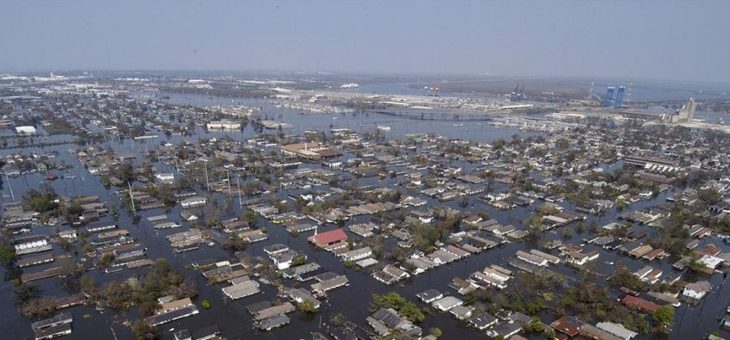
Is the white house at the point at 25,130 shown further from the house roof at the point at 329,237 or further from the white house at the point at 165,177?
the house roof at the point at 329,237

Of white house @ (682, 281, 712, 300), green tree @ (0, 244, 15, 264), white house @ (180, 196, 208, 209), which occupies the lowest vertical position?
white house @ (682, 281, 712, 300)

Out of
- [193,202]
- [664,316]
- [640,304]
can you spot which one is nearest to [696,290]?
[640,304]

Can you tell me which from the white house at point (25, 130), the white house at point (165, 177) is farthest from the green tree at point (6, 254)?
the white house at point (25, 130)

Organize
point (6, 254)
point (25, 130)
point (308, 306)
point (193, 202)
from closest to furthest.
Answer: point (308, 306) < point (6, 254) < point (193, 202) < point (25, 130)

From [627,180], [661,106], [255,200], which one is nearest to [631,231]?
[627,180]

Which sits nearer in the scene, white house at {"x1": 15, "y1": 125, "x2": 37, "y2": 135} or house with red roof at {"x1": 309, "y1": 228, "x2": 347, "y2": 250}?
house with red roof at {"x1": 309, "y1": 228, "x2": 347, "y2": 250}

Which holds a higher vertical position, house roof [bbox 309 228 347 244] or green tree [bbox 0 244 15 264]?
green tree [bbox 0 244 15 264]

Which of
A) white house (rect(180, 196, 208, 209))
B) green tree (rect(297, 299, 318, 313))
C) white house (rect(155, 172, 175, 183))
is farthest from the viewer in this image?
white house (rect(155, 172, 175, 183))

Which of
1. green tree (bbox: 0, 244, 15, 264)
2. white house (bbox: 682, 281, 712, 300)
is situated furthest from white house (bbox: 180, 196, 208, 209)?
white house (bbox: 682, 281, 712, 300)

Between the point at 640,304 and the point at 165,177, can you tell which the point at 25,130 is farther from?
the point at 640,304

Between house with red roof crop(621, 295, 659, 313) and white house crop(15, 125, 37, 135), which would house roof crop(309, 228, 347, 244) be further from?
white house crop(15, 125, 37, 135)

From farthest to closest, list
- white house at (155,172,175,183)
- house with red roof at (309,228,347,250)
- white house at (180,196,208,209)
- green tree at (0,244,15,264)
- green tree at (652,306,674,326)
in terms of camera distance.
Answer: white house at (155,172,175,183)
white house at (180,196,208,209)
house with red roof at (309,228,347,250)
green tree at (0,244,15,264)
green tree at (652,306,674,326)

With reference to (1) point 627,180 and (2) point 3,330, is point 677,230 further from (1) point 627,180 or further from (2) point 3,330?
(2) point 3,330
